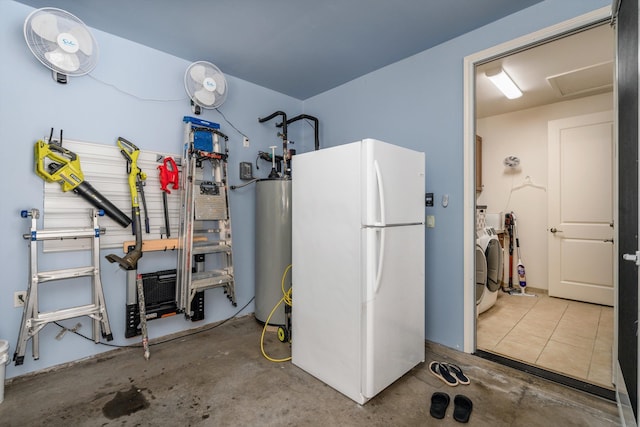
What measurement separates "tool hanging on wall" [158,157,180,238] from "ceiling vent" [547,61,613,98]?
426 cm

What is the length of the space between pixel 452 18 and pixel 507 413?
9.25 feet

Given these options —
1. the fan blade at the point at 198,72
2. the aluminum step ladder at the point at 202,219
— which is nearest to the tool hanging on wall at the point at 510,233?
the aluminum step ladder at the point at 202,219

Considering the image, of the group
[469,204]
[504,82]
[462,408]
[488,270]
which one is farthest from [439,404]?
[504,82]

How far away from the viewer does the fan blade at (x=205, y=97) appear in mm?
2844

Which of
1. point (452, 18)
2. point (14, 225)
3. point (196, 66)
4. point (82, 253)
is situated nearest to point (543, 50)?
point (452, 18)

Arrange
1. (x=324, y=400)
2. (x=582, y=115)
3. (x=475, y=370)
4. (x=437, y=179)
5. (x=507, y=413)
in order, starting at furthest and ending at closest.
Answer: (x=582, y=115), (x=437, y=179), (x=475, y=370), (x=324, y=400), (x=507, y=413)

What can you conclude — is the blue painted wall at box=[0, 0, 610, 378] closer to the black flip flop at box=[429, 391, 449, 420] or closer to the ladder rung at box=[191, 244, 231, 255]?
the ladder rung at box=[191, 244, 231, 255]

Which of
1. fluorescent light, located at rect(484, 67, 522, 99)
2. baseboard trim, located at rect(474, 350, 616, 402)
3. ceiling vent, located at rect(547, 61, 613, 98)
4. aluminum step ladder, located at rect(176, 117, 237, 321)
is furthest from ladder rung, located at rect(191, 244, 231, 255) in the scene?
ceiling vent, located at rect(547, 61, 613, 98)

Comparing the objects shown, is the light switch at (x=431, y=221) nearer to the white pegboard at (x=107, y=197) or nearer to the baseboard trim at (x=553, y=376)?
the baseboard trim at (x=553, y=376)

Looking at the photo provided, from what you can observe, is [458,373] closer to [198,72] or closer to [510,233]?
[510,233]

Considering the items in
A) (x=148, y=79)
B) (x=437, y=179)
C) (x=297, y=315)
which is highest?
(x=148, y=79)

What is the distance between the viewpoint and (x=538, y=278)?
430 centimetres

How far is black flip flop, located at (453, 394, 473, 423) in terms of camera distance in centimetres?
170

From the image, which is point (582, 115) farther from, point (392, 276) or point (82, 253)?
point (82, 253)
